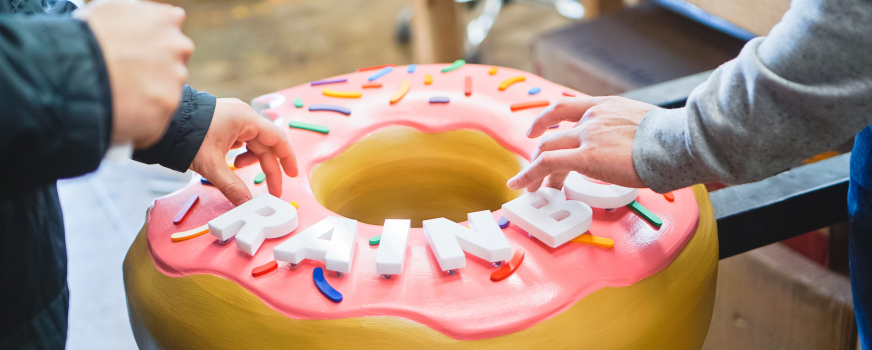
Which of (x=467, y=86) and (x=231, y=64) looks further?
(x=231, y=64)

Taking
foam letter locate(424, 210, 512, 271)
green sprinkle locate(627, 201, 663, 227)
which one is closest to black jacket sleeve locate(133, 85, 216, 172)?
foam letter locate(424, 210, 512, 271)

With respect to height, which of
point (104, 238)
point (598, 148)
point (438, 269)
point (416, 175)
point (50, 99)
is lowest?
point (104, 238)

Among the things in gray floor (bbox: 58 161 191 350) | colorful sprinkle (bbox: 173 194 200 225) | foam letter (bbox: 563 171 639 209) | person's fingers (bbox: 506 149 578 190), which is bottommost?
gray floor (bbox: 58 161 191 350)

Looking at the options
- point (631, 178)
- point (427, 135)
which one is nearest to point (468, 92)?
point (427, 135)

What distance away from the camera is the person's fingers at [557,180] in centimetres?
74

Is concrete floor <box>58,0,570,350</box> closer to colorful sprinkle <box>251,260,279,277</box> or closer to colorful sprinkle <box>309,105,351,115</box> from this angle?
colorful sprinkle <box>309,105,351,115</box>

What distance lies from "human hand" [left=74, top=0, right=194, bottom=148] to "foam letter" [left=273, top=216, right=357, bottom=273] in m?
0.21

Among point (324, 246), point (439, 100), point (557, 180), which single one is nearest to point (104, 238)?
point (439, 100)

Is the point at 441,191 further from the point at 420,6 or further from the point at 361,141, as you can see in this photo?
the point at 420,6

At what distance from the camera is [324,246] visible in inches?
26.0

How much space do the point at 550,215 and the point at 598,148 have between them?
0.10m

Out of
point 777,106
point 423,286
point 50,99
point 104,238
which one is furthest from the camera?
point 104,238

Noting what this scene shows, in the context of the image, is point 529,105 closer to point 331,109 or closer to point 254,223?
point 331,109

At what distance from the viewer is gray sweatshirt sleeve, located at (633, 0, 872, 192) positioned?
50 centimetres
